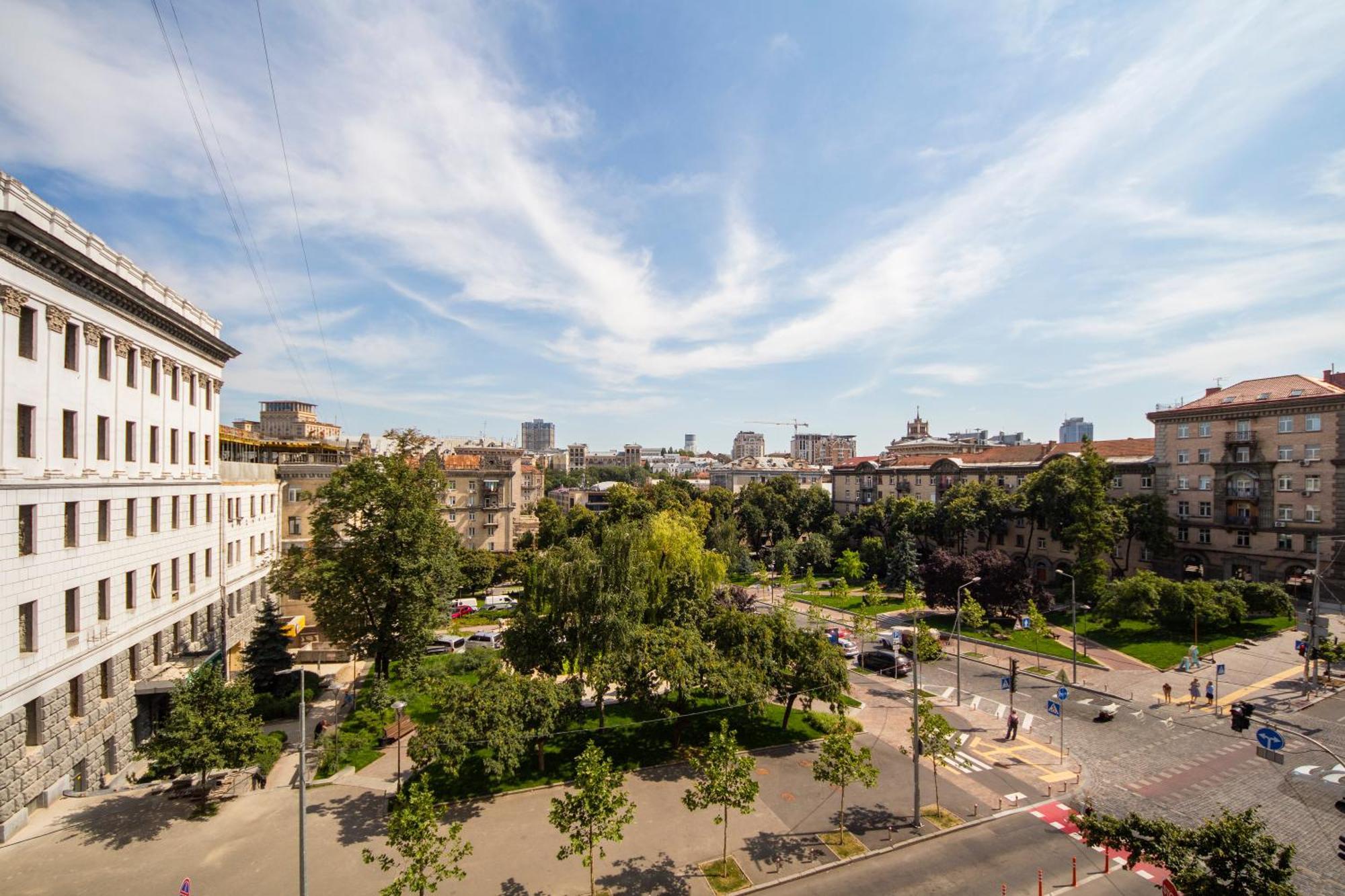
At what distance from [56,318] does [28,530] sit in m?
7.69

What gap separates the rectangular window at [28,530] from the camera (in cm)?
2138

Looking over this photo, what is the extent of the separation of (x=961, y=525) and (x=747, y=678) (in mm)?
46192

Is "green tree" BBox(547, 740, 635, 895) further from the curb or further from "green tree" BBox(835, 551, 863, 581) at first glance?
"green tree" BBox(835, 551, 863, 581)

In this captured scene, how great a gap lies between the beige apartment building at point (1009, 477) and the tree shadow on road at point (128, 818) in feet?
222

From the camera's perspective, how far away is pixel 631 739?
29016 millimetres

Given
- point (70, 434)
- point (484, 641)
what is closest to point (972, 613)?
point (484, 641)

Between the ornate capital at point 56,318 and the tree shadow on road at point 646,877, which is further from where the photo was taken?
the ornate capital at point 56,318

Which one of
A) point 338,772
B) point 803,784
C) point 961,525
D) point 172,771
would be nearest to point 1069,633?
point 961,525

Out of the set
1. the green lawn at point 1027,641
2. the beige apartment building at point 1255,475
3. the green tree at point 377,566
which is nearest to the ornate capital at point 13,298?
the green tree at point 377,566

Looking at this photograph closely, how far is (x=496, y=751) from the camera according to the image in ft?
74.9

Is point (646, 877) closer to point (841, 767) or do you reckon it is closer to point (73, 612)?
point (841, 767)

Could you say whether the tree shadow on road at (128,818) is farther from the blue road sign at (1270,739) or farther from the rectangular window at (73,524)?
the blue road sign at (1270,739)

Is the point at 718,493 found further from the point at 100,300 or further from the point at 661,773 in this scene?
the point at 100,300

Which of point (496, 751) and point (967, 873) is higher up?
point (496, 751)
